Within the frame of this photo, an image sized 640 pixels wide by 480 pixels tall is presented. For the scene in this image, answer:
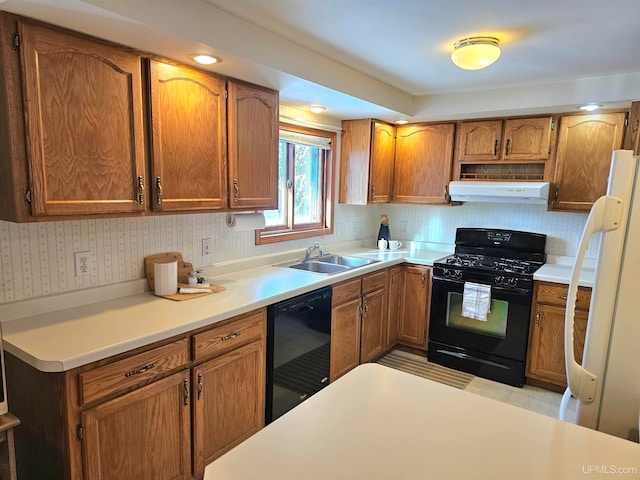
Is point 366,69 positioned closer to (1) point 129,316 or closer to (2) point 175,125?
(2) point 175,125

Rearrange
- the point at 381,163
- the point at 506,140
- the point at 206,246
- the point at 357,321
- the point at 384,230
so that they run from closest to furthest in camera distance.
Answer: the point at 206,246
the point at 357,321
the point at 506,140
the point at 381,163
the point at 384,230

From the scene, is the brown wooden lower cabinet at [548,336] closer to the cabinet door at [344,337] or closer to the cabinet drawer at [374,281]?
the cabinet drawer at [374,281]

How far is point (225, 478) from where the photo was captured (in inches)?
30.9

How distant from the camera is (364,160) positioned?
364 cm

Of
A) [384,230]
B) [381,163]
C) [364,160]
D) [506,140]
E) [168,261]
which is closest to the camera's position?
[168,261]

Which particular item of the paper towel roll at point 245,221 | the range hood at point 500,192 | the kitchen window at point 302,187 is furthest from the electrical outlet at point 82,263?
the range hood at point 500,192

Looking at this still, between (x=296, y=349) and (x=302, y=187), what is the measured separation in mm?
1547

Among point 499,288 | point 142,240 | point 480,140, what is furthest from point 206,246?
point 480,140

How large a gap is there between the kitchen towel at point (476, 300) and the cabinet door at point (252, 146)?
178 cm

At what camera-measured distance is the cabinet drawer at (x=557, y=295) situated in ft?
9.52

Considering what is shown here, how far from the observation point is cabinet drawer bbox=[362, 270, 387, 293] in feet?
10.4

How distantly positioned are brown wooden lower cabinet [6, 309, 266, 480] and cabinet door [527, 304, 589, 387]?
2216 millimetres

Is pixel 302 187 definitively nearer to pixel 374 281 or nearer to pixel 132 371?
pixel 374 281

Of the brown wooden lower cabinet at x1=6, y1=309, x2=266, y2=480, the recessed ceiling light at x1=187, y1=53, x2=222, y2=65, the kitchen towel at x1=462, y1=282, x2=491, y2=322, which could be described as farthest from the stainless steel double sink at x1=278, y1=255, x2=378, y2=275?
the recessed ceiling light at x1=187, y1=53, x2=222, y2=65
